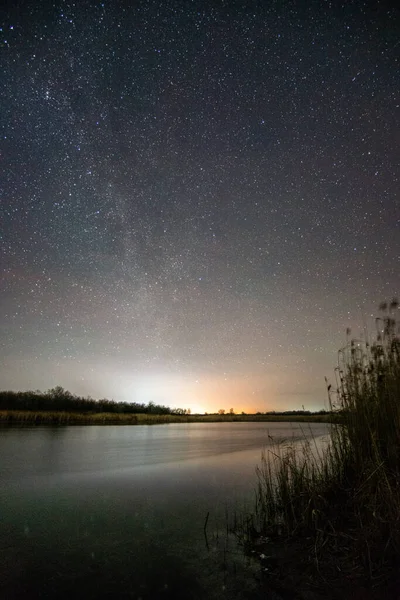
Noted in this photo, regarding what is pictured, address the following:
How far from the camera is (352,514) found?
473 cm

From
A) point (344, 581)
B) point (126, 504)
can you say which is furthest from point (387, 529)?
point (126, 504)

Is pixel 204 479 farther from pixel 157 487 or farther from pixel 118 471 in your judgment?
pixel 118 471

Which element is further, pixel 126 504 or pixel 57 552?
pixel 126 504

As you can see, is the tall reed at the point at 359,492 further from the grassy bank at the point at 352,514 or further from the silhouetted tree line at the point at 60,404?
the silhouetted tree line at the point at 60,404

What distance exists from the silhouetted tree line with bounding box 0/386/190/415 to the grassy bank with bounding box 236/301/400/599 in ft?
191

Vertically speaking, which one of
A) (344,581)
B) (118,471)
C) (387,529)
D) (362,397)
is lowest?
(118,471)

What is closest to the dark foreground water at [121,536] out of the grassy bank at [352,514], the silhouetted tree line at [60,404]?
the grassy bank at [352,514]

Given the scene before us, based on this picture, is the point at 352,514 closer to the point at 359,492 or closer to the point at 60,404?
the point at 359,492

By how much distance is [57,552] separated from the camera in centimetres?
512

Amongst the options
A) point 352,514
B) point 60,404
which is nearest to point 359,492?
point 352,514

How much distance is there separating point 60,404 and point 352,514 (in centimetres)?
6953

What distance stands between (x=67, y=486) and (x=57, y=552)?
17.8 ft

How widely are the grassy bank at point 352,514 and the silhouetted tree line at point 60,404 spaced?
2297 inches

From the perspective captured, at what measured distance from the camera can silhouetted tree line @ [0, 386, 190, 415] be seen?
186 feet
